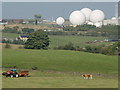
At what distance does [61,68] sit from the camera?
70688mm

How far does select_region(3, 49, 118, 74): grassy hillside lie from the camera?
70562 mm

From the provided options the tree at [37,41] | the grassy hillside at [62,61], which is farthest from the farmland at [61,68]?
the tree at [37,41]

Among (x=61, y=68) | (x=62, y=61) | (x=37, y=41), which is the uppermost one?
(x=37, y=41)

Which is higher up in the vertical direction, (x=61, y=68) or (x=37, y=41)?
(x=37, y=41)

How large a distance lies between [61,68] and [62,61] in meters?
8.97

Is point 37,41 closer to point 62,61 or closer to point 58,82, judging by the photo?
point 62,61

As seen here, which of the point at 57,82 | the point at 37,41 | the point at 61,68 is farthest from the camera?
the point at 37,41

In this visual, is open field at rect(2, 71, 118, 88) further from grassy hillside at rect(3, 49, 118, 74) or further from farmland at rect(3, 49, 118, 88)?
grassy hillside at rect(3, 49, 118, 74)

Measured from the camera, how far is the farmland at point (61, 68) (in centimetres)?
5034

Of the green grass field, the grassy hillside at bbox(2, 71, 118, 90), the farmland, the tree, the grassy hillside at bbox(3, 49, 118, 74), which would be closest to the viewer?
the grassy hillside at bbox(2, 71, 118, 90)

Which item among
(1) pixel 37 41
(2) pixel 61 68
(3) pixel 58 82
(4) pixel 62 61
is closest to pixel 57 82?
(3) pixel 58 82

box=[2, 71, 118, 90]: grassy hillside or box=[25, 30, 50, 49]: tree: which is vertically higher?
box=[25, 30, 50, 49]: tree

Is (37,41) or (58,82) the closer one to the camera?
(58,82)

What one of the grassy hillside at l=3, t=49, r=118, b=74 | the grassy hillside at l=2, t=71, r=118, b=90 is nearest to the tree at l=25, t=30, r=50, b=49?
the grassy hillside at l=3, t=49, r=118, b=74
